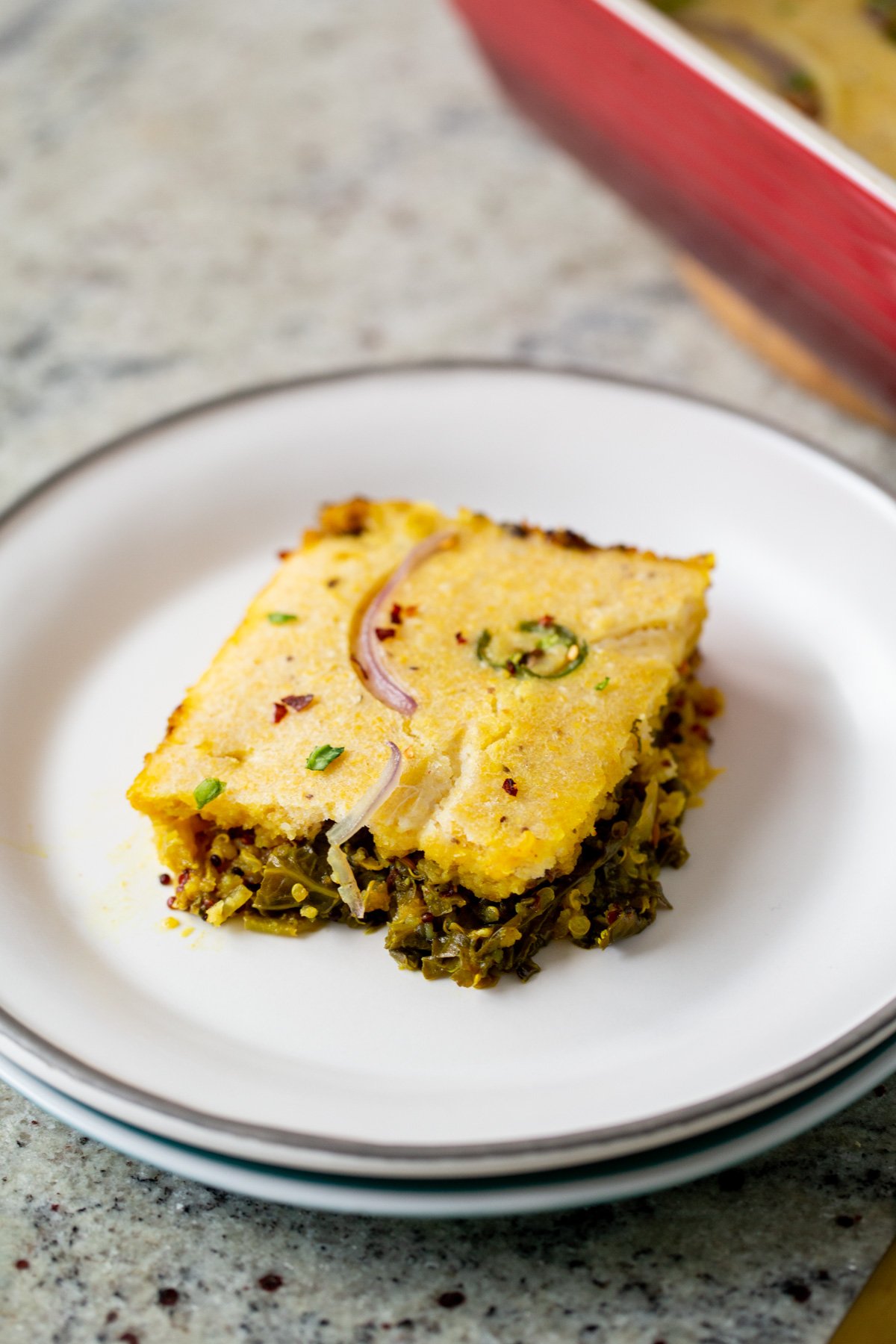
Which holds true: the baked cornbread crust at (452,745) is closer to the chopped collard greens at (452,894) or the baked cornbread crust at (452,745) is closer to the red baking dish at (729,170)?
the chopped collard greens at (452,894)

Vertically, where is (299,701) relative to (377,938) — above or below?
above

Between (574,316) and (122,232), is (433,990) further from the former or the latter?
(122,232)

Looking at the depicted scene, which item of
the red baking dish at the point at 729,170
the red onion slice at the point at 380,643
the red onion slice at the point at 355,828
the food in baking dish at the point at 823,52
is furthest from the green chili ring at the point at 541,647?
the food in baking dish at the point at 823,52

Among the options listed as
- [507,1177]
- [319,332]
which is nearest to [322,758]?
[507,1177]

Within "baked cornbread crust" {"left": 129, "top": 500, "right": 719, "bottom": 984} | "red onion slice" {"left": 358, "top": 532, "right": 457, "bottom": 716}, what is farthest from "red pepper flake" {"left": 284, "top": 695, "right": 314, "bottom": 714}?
"red onion slice" {"left": 358, "top": 532, "right": 457, "bottom": 716}

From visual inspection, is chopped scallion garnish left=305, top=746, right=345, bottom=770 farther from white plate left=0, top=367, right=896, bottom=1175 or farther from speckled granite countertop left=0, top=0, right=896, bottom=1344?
speckled granite countertop left=0, top=0, right=896, bottom=1344

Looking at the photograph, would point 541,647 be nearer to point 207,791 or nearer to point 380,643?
point 380,643
